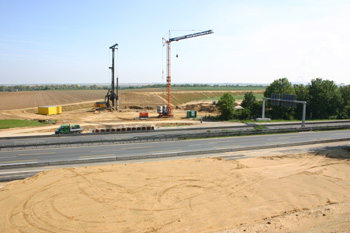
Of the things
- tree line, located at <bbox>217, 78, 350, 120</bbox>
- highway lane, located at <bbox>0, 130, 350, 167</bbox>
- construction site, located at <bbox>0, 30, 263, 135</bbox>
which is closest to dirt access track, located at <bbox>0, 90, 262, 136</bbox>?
construction site, located at <bbox>0, 30, 263, 135</bbox>

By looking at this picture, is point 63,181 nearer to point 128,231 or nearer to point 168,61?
point 128,231

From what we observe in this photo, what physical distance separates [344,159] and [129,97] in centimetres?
8451

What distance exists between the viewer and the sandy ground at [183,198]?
13.8 meters

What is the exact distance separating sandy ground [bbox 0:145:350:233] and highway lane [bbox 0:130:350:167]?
4.34 metres

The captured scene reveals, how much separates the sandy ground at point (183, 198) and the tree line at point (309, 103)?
3621cm

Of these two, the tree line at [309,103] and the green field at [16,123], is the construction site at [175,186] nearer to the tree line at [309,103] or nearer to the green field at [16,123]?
the green field at [16,123]

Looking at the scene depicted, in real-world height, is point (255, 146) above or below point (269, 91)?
below

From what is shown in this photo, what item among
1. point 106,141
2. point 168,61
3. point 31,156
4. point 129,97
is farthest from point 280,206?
point 129,97

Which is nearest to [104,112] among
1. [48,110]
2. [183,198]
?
[48,110]

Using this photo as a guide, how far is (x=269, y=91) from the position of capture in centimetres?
6194

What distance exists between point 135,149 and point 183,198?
13970 mm

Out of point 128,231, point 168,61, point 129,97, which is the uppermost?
point 168,61

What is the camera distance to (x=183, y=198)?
16938 mm

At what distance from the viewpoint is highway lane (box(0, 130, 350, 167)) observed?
26.4 meters
